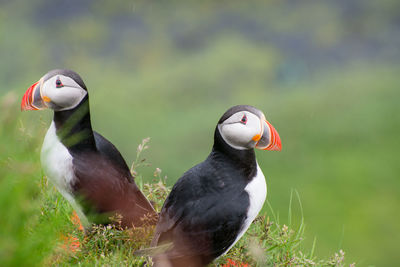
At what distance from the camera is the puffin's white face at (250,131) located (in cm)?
270

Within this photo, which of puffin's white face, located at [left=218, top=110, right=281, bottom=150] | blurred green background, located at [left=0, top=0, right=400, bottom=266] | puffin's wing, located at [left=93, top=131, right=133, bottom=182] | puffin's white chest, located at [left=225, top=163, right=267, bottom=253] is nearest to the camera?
puffin's white face, located at [left=218, top=110, right=281, bottom=150]

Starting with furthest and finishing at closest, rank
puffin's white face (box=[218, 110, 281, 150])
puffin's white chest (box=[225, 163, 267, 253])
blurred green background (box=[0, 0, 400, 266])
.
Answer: blurred green background (box=[0, 0, 400, 266]) → puffin's white chest (box=[225, 163, 267, 253]) → puffin's white face (box=[218, 110, 281, 150])

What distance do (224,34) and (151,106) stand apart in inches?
147

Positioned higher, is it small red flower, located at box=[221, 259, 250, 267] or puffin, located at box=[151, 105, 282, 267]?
puffin, located at box=[151, 105, 282, 267]

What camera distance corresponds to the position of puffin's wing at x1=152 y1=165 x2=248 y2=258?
2.77 metres

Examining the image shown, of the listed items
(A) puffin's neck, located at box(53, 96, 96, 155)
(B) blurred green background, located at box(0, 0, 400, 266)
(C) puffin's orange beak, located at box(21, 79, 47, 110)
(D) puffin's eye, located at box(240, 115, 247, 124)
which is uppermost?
(C) puffin's orange beak, located at box(21, 79, 47, 110)

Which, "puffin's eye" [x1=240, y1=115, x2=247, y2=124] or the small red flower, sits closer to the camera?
"puffin's eye" [x1=240, y1=115, x2=247, y2=124]

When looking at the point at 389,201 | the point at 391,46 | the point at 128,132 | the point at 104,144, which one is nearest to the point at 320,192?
the point at 389,201

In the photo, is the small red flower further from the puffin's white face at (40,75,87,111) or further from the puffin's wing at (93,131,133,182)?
the puffin's white face at (40,75,87,111)

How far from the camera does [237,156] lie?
2824 mm

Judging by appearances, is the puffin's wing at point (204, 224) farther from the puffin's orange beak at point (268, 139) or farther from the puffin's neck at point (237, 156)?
the puffin's orange beak at point (268, 139)

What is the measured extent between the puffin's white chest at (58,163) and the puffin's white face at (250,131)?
955 mm

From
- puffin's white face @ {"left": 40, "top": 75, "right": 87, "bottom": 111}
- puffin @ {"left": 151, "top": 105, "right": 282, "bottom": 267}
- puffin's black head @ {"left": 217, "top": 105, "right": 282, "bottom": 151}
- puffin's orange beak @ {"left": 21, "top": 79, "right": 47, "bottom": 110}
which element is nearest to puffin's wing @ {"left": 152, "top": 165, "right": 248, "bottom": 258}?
puffin @ {"left": 151, "top": 105, "right": 282, "bottom": 267}

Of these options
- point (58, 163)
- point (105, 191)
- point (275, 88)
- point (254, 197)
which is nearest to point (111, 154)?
point (105, 191)
